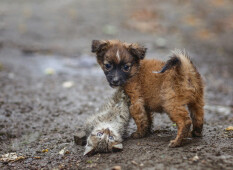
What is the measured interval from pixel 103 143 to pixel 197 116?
5.52 feet

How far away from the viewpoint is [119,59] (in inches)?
207

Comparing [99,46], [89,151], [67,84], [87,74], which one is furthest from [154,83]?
[87,74]

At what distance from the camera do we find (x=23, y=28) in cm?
1432

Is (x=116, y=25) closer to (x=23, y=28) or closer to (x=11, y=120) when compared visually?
(x=23, y=28)

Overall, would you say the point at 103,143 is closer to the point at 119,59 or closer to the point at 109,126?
the point at 109,126

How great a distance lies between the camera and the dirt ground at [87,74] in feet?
15.3

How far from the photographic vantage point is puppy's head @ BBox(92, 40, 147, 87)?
Result: 5.25 metres

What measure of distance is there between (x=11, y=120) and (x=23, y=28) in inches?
344

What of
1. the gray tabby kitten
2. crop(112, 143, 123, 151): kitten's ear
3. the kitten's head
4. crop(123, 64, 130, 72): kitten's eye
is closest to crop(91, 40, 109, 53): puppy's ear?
crop(123, 64, 130, 72): kitten's eye

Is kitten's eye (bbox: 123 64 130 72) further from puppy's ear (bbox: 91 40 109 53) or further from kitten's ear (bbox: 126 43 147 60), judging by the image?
puppy's ear (bbox: 91 40 109 53)

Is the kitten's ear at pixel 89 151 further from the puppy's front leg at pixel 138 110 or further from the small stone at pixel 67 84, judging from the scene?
the small stone at pixel 67 84

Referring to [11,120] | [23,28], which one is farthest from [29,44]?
[11,120]

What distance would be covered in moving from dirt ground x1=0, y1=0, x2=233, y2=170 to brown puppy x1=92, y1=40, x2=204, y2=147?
38cm

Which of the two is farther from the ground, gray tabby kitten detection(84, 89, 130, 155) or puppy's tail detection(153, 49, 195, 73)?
puppy's tail detection(153, 49, 195, 73)
